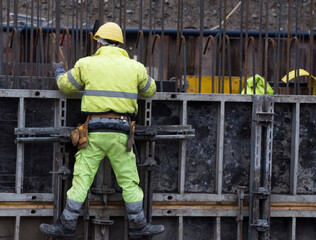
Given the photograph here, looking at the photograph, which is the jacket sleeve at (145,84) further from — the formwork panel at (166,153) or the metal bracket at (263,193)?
the metal bracket at (263,193)

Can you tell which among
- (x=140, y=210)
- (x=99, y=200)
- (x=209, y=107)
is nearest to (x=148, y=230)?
(x=140, y=210)

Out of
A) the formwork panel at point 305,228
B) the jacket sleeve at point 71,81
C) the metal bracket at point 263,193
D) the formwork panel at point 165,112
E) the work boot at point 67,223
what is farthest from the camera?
the formwork panel at point 305,228

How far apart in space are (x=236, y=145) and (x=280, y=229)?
1.03m

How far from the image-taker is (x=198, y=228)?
6102mm

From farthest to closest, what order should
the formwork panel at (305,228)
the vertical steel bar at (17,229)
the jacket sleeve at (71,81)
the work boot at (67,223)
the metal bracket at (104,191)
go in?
the formwork panel at (305,228) → the metal bracket at (104,191) → the vertical steel bar at (17,229) → the jacket sleeve at (71,81) → the work boot at (67,223)

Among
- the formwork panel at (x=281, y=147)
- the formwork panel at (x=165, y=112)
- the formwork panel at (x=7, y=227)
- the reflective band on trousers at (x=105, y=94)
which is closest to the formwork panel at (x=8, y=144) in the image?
the formwork panel at (x=7, y=227)

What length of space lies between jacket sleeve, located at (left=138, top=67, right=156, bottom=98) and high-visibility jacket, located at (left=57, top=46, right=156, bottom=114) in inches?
1.4

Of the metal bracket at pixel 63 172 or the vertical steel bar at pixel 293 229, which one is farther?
the vertical steel bar at pixel 293 229

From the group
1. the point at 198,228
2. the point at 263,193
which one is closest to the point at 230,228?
the point at 198,228

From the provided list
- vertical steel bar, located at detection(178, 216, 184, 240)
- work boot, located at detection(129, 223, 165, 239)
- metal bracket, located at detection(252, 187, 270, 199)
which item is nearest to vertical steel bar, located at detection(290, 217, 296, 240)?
metal bracket, located at detection(252, 187, 270, 199)

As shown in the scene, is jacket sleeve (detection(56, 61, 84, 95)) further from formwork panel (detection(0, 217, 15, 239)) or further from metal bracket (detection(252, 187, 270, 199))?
metal bracket (detection(252, 187, 270, 199))

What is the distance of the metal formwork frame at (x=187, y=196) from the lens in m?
5.84

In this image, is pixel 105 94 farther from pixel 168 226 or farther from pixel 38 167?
pixel 168 226

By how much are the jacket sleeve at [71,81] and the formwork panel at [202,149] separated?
123 centimetres
